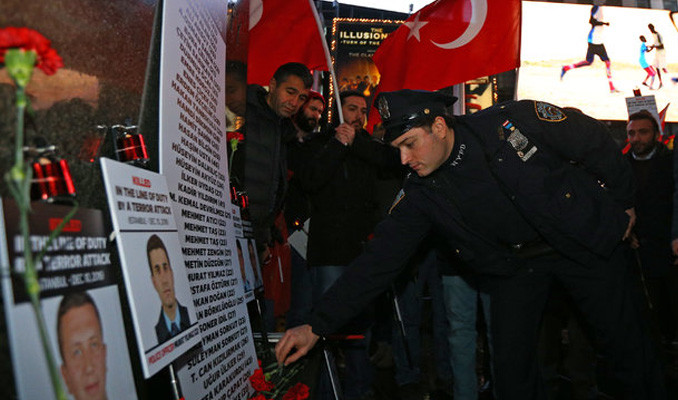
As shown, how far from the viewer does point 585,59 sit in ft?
45.2

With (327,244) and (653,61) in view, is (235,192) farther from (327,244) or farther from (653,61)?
(653,61)

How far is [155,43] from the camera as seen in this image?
1908mm

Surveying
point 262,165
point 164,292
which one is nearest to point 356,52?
point 262,165

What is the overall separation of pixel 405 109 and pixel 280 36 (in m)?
2.76

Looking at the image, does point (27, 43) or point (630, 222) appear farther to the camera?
point (630, 222)

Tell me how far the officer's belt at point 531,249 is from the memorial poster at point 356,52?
10200 mm

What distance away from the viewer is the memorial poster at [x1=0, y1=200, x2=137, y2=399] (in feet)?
3.05

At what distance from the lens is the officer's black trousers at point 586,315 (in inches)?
117

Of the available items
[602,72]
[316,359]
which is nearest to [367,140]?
[316,359]

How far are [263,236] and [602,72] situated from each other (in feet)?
41.1

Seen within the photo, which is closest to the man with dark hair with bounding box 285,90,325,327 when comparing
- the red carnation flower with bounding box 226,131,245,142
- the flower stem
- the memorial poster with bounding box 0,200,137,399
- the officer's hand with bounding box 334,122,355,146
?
the officer's hand with bounding box 334,122,355,146

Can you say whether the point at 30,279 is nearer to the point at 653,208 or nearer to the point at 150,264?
the point at 150,264

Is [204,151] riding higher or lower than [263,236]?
higher

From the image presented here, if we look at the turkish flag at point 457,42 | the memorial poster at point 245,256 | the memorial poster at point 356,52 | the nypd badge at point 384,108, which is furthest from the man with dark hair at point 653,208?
the memorial poster at point 356,52
